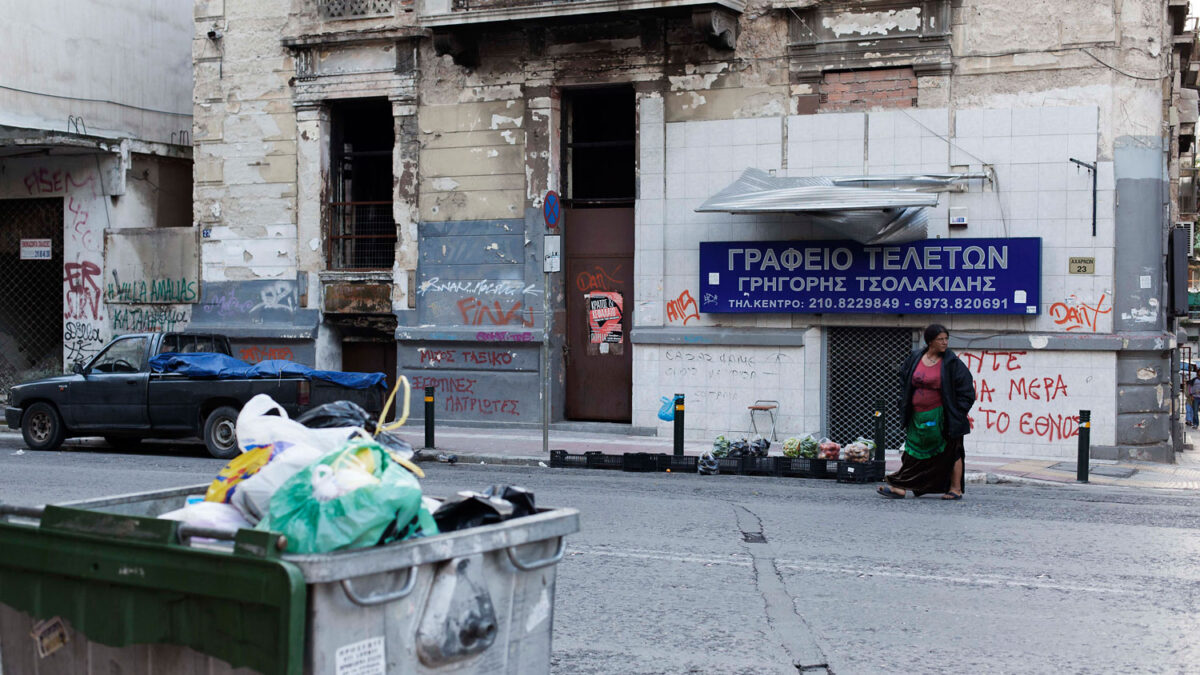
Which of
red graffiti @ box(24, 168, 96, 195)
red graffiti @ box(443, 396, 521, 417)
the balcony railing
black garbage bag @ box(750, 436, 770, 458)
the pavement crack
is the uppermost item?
red graffiti @ box(24, 168, 96, 195)

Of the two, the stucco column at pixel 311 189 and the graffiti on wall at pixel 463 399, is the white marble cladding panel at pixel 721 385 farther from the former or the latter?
the stucco column at pixel 311 189

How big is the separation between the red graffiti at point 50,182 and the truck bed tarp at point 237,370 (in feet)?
25.5

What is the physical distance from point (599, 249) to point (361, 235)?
431 centimetres

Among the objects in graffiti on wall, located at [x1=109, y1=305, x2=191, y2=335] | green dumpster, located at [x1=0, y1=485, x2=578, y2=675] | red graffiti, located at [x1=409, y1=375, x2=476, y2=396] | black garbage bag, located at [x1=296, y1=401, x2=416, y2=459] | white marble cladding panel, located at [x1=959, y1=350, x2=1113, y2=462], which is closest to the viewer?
green dumpster, located at [x1=0, y1=485, x2=578, y2=675]

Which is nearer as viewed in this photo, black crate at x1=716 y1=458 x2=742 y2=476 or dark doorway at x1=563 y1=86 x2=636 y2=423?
black crate at x1=716 y1=458 x2=742 y2=476

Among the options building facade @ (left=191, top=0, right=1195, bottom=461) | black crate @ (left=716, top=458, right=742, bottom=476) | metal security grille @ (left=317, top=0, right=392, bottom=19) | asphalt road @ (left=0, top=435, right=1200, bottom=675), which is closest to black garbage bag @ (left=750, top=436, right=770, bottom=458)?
black crate @ (left=716, top=458, right=742, bottom=476)

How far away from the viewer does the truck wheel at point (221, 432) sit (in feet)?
50.9

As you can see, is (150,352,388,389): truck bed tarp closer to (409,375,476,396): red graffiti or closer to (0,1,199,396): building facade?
(409,375,476,396): red graffiti

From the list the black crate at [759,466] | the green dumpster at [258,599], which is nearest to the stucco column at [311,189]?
the black crate at [759,466]

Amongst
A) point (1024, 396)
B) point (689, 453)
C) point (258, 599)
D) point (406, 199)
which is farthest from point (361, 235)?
point (258, 599)

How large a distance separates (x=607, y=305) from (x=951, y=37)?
21.0 ft

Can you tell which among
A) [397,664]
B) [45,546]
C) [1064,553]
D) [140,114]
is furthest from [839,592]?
[140,114]

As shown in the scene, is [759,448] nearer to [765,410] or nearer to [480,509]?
[765,410]

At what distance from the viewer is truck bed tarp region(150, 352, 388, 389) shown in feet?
50.3
